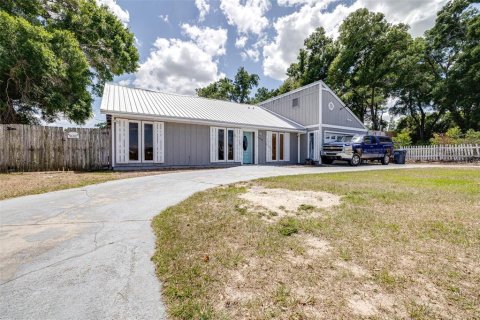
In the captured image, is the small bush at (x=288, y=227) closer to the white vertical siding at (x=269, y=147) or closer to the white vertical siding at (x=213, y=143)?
the white vertical siding at (x=213, y=143)

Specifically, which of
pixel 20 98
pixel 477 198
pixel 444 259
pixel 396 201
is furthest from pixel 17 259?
pixel 20 98

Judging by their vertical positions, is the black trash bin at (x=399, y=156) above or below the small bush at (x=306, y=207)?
above

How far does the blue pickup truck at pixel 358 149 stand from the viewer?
1454 cm

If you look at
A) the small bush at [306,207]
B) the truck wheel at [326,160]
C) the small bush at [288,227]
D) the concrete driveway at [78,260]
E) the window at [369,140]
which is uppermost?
the window at [369,140]

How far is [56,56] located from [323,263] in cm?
1505

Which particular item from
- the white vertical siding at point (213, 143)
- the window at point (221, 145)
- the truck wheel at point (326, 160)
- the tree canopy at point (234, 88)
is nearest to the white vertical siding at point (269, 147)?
the window at point (221, 145)

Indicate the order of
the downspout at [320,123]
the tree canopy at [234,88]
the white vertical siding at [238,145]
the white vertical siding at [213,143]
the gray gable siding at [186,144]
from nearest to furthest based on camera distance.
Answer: the gray gable siding at [186,144], the white vertical siding at [213,143], the white vertical siding at [238,145], the downspout at [320,123], the tree canopy at [234,88]

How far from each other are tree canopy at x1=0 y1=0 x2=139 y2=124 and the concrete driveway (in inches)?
383

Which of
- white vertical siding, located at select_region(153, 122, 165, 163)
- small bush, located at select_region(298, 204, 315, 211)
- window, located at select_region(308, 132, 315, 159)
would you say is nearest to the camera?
small bush, located at select_region(298, 204, 315, 211)

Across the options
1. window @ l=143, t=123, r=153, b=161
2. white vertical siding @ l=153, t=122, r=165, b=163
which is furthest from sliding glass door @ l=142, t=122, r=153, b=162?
white vertical siding @ l=153, t=122, r=165, b=163

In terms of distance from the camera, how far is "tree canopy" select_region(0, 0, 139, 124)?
10.4m

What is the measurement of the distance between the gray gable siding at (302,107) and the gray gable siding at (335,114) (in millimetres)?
623

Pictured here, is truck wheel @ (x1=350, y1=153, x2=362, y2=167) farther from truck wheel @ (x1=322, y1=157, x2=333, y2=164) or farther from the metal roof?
the metal roof

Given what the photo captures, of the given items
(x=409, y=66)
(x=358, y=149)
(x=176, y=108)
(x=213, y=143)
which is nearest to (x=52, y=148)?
(x=176, y=108)
